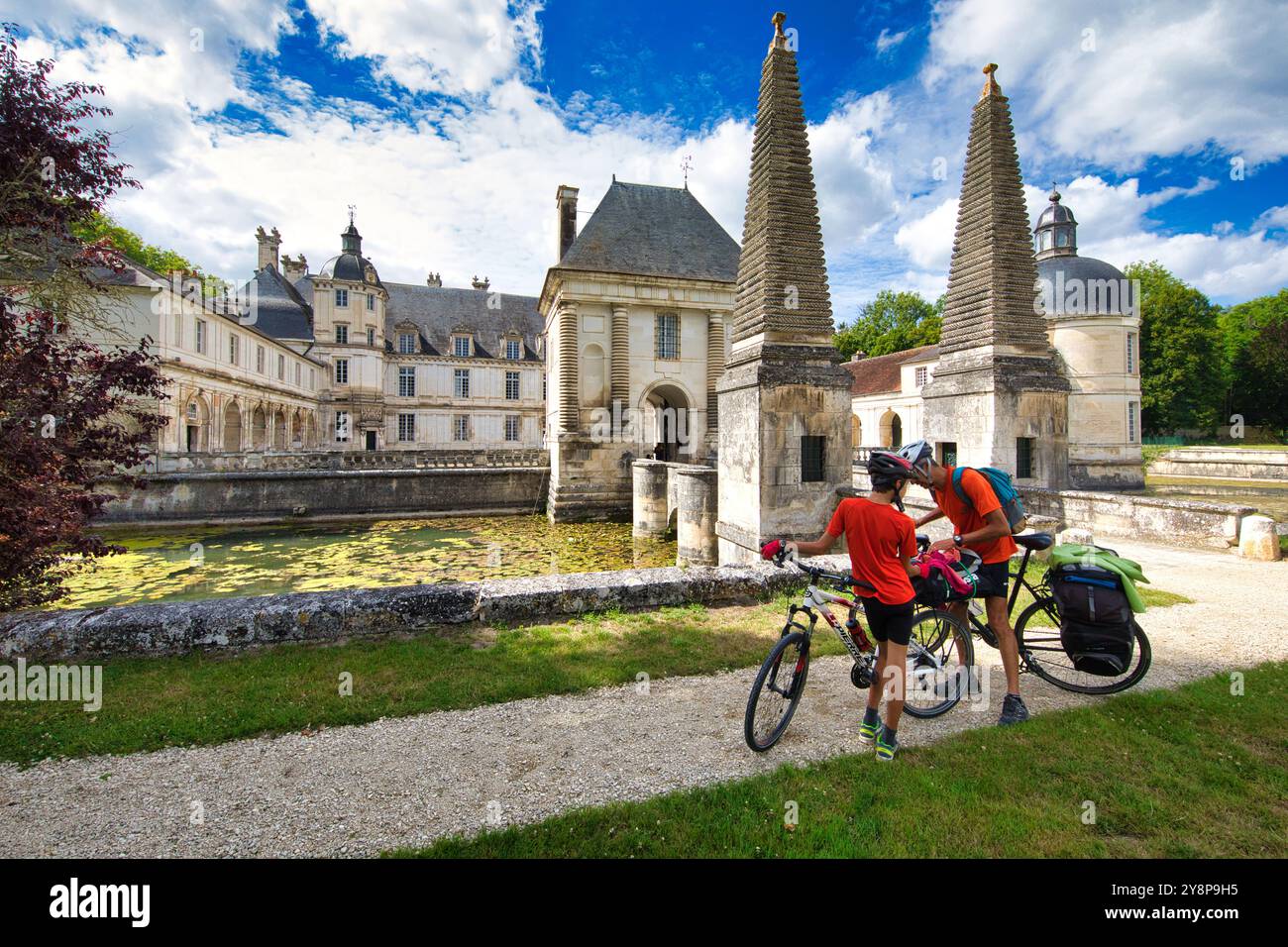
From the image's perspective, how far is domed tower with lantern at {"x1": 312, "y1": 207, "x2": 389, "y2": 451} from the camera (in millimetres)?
37406

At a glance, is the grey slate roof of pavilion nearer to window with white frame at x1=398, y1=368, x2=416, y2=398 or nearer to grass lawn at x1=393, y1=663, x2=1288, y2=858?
window with white frame at x1=398, y1=368, x2=416, y2=398

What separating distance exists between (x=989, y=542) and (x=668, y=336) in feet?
71.7

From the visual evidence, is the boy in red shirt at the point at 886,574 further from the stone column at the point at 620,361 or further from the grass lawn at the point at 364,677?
the stone column at the point at 620,361

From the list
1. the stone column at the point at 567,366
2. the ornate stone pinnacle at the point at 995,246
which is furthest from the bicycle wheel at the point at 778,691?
the stone column at the point at 567,366

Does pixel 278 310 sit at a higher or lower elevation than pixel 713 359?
higher

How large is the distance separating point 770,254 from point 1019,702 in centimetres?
784

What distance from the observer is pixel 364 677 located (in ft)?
14.5

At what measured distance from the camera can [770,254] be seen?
9.55 meters

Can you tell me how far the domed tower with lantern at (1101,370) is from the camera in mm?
24422

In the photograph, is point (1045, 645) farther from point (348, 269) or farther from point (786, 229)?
point (348, 269)

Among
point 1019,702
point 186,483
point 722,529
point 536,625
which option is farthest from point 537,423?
point 1019,702

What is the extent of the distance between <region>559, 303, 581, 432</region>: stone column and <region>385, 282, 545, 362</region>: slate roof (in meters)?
21.4

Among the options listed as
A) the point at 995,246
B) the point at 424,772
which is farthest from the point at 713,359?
the point at 424,772
